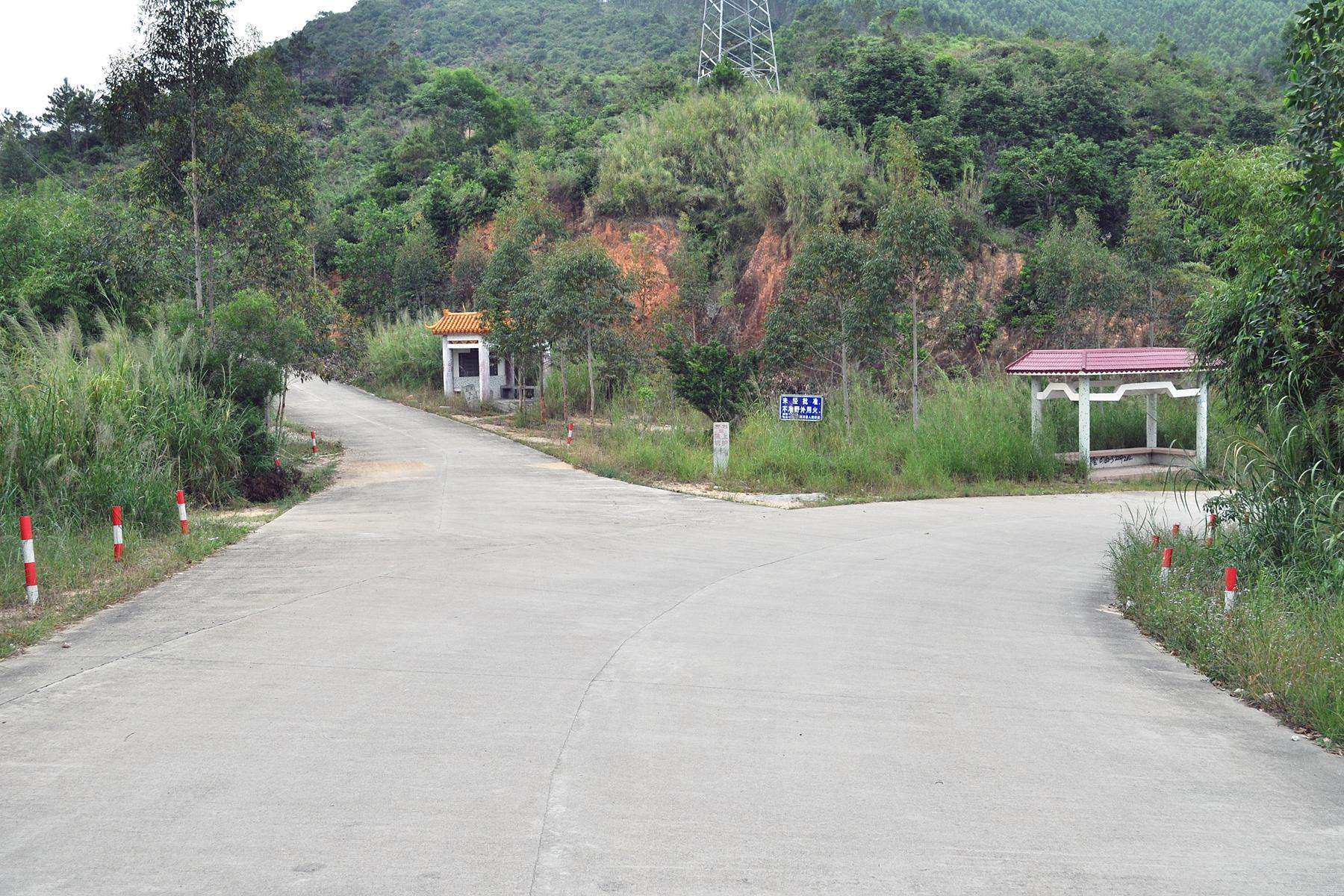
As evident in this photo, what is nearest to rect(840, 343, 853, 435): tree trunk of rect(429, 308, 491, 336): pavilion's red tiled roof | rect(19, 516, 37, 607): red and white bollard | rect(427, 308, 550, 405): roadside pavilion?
rect(19, 516, 37, 607): red and white bollard

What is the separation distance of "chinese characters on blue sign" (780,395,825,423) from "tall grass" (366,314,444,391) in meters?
29.2

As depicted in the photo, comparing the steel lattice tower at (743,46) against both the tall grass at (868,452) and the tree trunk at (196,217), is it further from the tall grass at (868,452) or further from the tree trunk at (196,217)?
the tree trunk at (196,217)

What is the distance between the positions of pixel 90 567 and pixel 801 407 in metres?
15.5

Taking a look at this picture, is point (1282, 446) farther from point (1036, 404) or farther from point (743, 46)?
point (743, 46)

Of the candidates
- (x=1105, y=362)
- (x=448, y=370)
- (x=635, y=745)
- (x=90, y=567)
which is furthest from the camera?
(x=448, y=370)

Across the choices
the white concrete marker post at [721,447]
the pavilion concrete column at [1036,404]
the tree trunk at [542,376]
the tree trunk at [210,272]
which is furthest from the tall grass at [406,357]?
the pavilion concrete column at [1036,404]

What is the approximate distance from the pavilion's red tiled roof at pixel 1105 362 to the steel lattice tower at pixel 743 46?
36567 mm

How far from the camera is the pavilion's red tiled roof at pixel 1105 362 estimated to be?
26.7m

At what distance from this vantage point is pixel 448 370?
48844mm

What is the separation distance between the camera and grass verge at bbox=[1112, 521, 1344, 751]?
7527 mm

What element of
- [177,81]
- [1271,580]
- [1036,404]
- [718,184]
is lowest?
[1271,580]

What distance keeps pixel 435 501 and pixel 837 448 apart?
9.88 meters

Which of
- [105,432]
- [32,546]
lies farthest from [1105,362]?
[32,546]

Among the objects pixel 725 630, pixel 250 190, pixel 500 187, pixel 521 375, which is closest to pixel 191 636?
pixel 725 630
